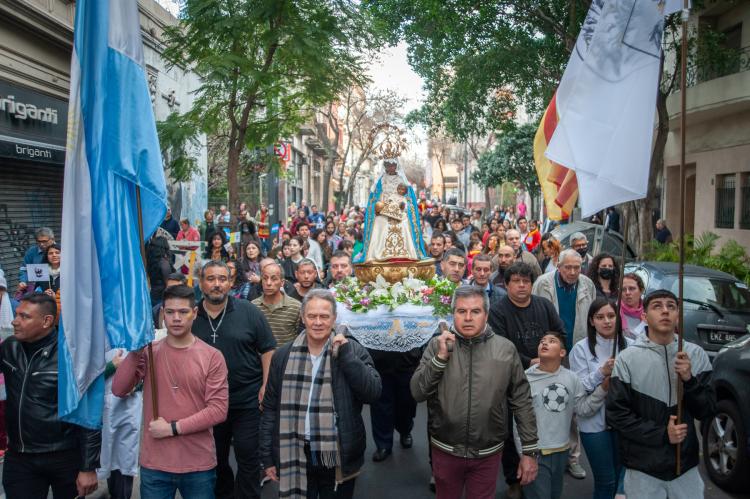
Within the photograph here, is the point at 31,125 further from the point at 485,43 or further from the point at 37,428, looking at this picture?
the point at 485,43

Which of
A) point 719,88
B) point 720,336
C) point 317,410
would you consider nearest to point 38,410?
point 317,410

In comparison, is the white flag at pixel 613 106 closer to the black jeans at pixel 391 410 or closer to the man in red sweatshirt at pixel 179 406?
the man in red sweatshirt at pixel 179 406

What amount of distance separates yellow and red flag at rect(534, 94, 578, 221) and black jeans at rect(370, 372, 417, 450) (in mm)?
2251

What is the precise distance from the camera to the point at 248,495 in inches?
208

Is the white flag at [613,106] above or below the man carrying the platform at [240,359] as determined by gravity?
above

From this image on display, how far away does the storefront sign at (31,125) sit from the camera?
1297cm

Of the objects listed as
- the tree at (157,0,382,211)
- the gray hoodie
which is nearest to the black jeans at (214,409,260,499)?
the gray hoodie

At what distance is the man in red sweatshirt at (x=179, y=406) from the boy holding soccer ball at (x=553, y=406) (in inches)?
86.4

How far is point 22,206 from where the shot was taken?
46.6 ft

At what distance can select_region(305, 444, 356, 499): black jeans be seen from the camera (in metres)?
4.33

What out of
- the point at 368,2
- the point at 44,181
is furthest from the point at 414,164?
the point at 44,181

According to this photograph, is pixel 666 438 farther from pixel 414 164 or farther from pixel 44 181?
pixel 414 164

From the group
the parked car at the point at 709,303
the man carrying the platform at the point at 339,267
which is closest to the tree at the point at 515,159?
the parked car at the point at 709,303

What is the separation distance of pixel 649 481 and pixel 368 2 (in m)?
17.7
